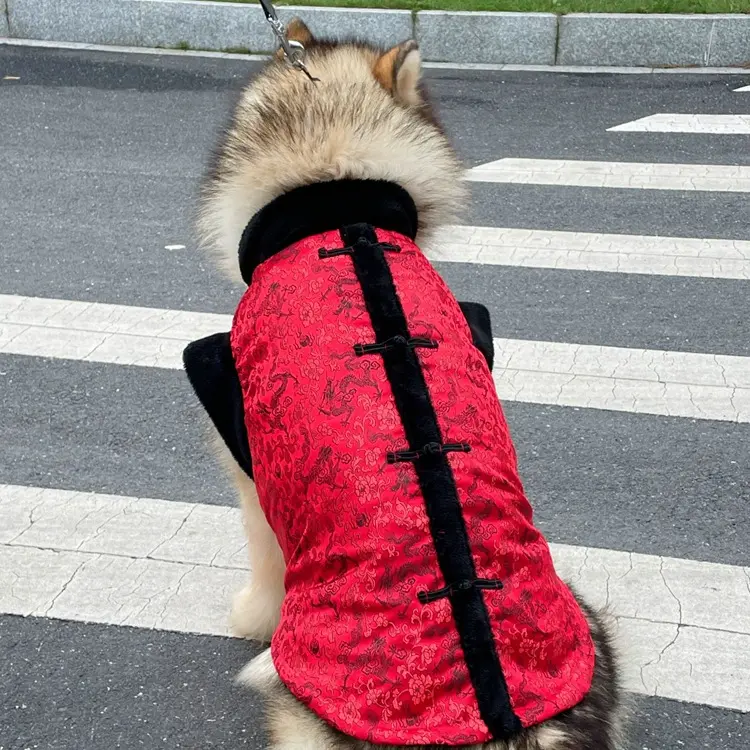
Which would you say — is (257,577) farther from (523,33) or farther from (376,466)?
(523,33)

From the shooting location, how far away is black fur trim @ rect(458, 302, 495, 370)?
2535 mm

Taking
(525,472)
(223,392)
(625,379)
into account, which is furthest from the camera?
(625,379)

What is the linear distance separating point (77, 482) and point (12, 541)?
1.23 ft

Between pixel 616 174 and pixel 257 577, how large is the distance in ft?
14.1

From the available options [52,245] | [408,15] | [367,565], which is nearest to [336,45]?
[367,565]

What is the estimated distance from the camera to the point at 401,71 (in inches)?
108

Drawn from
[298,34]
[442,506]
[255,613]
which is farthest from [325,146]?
[255,613]

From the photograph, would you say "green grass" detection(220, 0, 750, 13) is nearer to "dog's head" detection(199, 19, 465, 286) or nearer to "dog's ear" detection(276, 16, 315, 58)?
"dog's ear" detection(276, 16, 315, 58)

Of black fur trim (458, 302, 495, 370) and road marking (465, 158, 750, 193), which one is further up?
black fur trim (458, 302, 495, 370)

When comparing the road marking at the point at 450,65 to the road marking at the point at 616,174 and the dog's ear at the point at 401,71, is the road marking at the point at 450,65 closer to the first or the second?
the road marking at the point at 616,174

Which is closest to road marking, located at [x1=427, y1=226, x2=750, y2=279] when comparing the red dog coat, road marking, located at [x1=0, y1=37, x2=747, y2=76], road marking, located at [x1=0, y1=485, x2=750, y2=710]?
road marking, located at [x1=0, y1=485, x2=750, y2=710]

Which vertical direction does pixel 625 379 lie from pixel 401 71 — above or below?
below

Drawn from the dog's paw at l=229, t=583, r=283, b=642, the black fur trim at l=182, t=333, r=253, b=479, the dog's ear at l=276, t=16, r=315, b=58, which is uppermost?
the dog's ear at l=276, t=16, r=315, b=58

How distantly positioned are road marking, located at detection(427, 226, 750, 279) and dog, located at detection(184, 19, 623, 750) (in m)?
2.71
